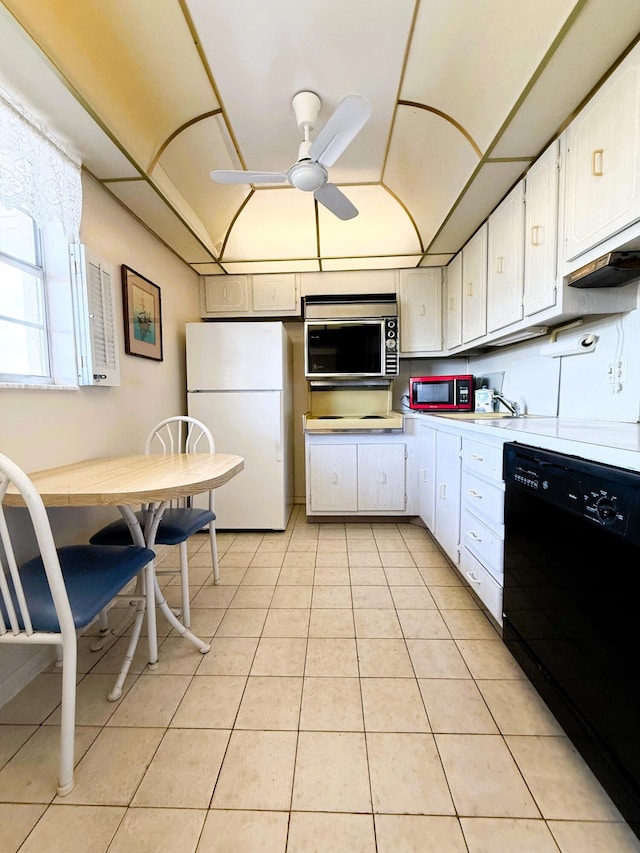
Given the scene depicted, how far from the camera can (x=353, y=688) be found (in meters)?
1.28

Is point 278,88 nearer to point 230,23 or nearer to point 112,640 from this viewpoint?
point 230,23

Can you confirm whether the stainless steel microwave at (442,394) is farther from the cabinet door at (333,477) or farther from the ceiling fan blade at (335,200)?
the ceiling fan blade at (335,200)

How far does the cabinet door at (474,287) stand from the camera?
227cm

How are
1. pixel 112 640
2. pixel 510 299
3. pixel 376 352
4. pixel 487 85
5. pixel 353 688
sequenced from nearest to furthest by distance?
pixel 353 688 → pixel 487 85 → pixel 112 640 → pixel 510 299 → pixel 376 352

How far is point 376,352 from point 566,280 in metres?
1.59

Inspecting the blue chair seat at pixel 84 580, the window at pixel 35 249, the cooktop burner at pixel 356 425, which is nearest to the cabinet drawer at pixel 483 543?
the cooktop burner at pixel 356 425

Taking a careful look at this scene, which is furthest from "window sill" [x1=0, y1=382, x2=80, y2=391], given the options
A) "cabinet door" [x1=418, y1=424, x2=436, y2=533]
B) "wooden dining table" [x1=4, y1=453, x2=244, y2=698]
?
"cabinet door" [x1=418, y1=424, x2=436, y2=533]

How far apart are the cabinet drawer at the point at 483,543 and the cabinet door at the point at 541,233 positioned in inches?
42.7

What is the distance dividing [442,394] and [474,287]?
829mm

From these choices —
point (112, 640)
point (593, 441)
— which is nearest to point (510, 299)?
point (593, 441)

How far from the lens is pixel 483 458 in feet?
5.26

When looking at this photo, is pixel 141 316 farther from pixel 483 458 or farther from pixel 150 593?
pixel 483 458

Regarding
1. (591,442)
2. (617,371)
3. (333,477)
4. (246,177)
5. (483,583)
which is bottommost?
(483,583)

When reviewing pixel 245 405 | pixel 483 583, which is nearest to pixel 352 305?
pixel 245 405
